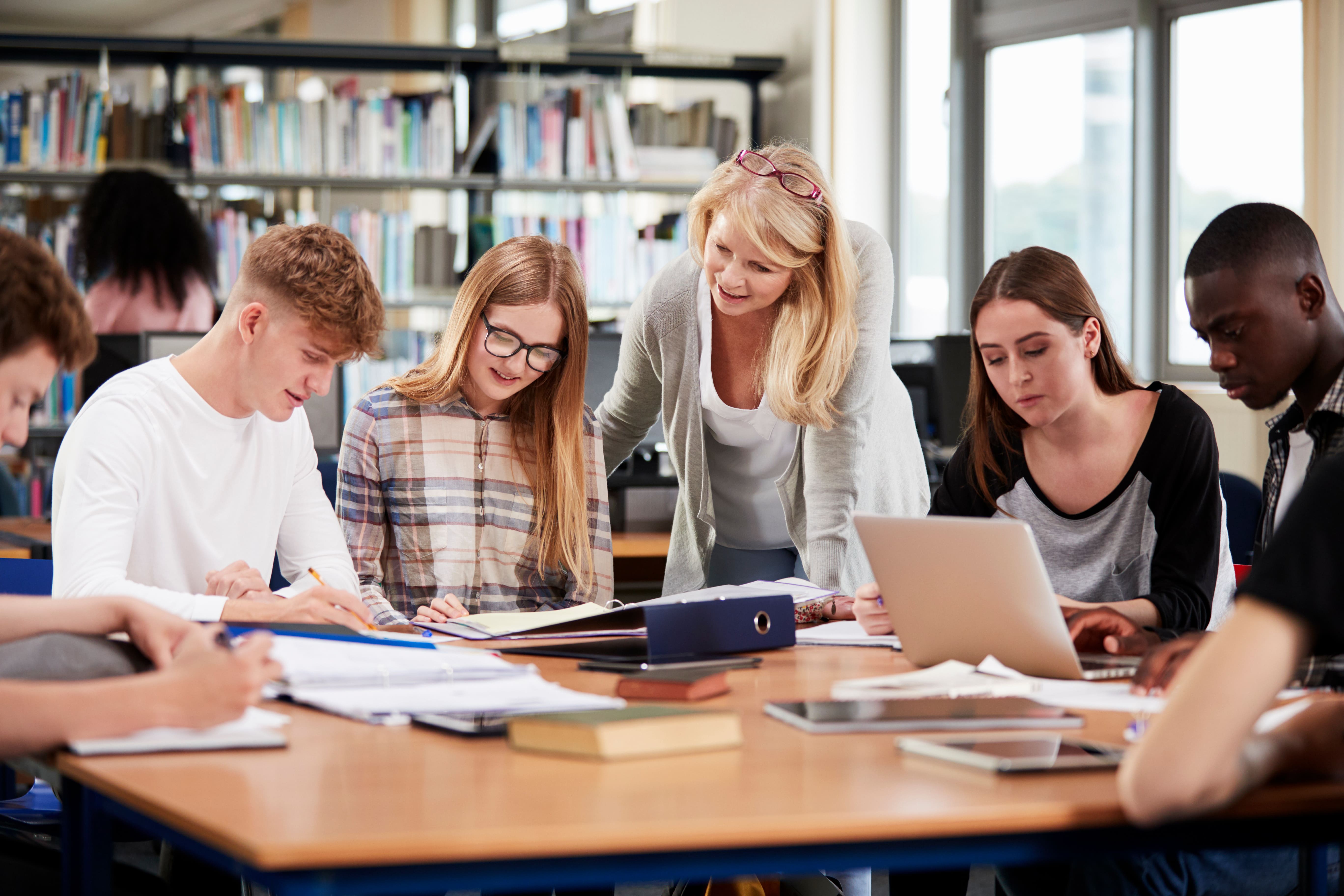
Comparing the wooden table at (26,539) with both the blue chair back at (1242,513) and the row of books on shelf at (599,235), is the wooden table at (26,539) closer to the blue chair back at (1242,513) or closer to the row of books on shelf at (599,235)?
the blue chair back at (1242,513)

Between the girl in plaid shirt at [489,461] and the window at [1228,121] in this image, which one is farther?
the window at [1228,121]

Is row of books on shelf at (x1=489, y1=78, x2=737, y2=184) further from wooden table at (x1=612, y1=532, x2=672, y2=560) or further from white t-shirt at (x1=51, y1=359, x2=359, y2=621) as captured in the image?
white t-shirt at (x1=51, y1=359, x2=359, y2=621)

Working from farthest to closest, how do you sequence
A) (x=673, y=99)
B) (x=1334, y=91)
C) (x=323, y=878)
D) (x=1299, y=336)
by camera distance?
1. (x=673, y=99)
2. (x=1334, y=91)
3. (x=1299, y=336)
4. (x=323, y=878)

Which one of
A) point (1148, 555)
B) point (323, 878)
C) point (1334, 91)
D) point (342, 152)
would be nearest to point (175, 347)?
point (342, 152)

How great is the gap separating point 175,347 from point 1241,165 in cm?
336

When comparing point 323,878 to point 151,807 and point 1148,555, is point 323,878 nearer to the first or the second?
point 151,807

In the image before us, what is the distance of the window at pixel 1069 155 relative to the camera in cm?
479

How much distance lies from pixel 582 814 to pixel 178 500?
1.09 meters

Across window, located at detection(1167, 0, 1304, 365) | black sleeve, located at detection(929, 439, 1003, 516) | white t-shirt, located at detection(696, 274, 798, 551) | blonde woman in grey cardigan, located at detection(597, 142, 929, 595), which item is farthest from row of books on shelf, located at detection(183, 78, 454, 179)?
black sleeve, located at detection(929, 439, 1003, 516)

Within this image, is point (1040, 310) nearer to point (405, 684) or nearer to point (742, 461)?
point (742, 461)

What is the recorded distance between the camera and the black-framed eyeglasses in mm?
2004

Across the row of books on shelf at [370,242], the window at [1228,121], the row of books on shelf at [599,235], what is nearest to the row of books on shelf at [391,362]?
the row of books on shelf at [370,242]

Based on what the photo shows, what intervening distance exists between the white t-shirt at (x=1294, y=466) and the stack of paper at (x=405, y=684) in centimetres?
101

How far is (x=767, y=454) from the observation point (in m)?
2.28
